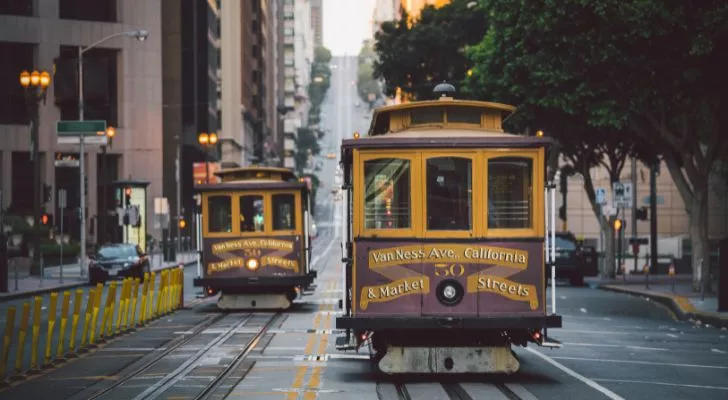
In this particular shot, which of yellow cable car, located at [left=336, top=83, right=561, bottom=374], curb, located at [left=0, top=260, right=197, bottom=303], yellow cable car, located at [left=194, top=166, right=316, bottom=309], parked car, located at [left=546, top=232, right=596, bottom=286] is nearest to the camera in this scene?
yellow cable car, located at [left=336, top=83, right=561, bottom=374]

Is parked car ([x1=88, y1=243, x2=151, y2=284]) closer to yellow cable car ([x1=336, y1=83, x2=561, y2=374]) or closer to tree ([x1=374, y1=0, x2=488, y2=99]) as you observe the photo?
tree ([x1=374, y1=0, x2=488, y2=99])

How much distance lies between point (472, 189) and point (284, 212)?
14284 millimetres

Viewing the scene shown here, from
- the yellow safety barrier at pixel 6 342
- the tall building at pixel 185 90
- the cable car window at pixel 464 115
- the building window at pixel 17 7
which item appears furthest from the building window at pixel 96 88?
the cable car window at pixel 464 115

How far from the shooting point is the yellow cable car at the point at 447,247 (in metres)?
16.3

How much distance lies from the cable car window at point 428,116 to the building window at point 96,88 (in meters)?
59.5

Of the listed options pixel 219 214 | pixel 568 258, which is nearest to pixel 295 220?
pixel 219 214

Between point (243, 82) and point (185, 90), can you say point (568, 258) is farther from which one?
point (243, 82)

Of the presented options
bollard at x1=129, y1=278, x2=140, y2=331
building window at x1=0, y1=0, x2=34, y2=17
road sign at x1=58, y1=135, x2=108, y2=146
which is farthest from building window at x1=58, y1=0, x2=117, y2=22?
bollard at x1=129, y1=278, x2=140, y2=331

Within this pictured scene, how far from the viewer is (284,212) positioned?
30.4 metres

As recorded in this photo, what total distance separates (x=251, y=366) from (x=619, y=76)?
62.1 ft

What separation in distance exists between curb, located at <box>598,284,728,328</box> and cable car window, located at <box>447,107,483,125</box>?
42.3 ft

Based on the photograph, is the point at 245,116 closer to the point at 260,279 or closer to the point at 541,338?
the point at 260,279

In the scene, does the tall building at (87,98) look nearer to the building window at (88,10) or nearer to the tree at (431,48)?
the building window at (88,10)

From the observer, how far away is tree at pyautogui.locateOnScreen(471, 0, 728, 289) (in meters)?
32.1
